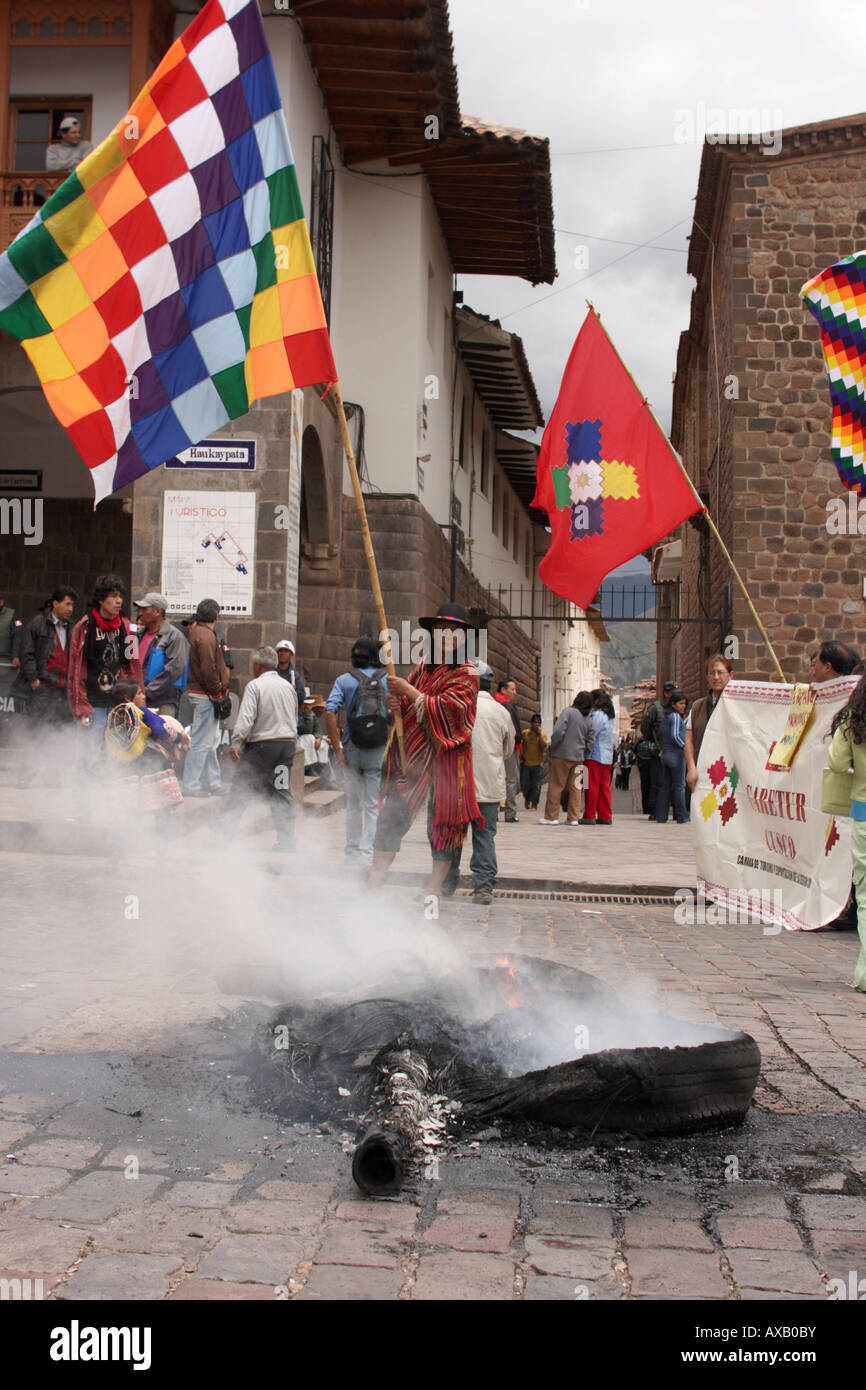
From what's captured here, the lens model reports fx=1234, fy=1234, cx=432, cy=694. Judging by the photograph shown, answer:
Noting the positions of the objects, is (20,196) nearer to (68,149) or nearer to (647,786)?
(68,149)

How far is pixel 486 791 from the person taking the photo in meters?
8.96

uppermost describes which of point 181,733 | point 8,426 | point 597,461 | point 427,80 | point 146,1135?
point 427,80

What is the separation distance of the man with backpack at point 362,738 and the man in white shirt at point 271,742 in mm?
364

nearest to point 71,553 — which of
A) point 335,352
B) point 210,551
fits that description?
point 335,352

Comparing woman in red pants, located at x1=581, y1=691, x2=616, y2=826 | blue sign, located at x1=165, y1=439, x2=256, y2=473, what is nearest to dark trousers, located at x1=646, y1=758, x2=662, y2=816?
woman in red pants, located at x1=581, y1=691, x2=616, y2=826

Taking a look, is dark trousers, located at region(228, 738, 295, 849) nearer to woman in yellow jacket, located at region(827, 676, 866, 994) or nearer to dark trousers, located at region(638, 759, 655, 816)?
woman in yellow jacket, located at region(827, 676, 866, 994)

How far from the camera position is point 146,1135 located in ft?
11.3

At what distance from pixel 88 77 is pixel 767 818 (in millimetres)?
12110

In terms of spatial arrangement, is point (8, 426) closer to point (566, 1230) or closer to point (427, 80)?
point (427, 80)

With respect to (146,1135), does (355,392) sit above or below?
above

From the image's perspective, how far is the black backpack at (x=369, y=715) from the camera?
9430mm

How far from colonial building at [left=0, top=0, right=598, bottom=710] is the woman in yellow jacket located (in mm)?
8405

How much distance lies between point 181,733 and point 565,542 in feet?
15.3
